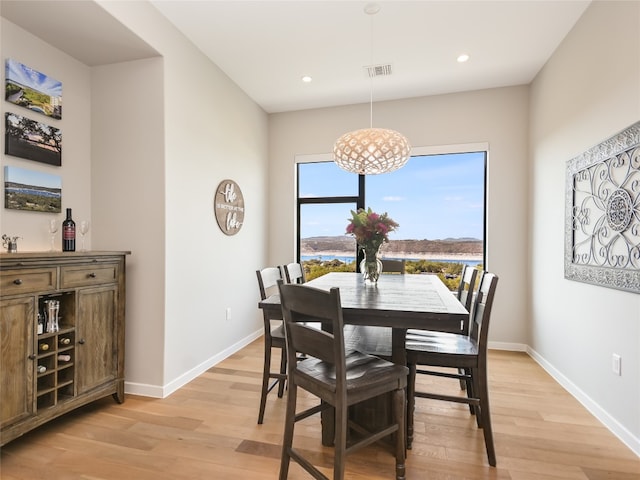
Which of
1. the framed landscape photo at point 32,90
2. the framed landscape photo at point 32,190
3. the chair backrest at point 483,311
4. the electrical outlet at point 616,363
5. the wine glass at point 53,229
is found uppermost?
the framed landscape photo at point 32,90

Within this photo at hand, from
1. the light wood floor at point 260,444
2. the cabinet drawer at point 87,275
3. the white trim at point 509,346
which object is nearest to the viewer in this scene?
the light wood floor at point 260,444

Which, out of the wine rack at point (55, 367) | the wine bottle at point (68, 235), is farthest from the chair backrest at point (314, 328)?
the wine bottle at point (68, 235)

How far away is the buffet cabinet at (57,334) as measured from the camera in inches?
69.1

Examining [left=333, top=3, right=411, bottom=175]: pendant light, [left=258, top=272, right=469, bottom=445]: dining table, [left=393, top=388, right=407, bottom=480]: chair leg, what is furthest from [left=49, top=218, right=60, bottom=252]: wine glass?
[left=393, top=388, right=407, bottom=480]: chair leg

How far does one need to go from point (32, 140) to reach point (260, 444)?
2.46 m

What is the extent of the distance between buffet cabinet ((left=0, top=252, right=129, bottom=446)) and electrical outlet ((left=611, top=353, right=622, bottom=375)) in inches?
131

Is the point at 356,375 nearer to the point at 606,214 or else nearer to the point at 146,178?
the point at 606,214

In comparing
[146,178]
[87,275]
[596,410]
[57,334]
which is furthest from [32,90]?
[596,410]

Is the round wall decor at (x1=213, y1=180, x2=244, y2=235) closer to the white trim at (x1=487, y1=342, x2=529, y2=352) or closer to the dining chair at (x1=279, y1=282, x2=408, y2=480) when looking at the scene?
the dining chair at (x1=279, y1=282, x2=408, y2=480)

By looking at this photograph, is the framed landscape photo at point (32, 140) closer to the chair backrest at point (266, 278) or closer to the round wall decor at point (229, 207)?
the round wall decor at point (229, 207)

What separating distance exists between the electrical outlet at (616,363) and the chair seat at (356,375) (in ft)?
4.92

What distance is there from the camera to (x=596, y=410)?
227 centimetres

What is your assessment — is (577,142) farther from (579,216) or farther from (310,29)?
(310,29)

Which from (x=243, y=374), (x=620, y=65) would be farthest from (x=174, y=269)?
(x=620, y=65)
